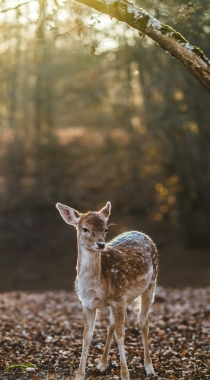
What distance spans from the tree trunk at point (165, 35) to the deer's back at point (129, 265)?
7.52 feet

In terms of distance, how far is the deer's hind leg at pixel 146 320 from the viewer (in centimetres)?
665

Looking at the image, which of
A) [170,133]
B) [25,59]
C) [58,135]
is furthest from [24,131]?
[170,133]

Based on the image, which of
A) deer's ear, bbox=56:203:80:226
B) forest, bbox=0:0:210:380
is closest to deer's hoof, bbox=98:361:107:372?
forest, bbox=0:0:210:380

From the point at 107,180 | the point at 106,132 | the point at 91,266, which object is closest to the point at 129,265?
the point at 91,266

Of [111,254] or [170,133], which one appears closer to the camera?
[111,254]

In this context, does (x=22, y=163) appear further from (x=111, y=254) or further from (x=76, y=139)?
(x=111, y=254)

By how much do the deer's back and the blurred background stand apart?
5375mm

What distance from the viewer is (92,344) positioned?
8.28 meters

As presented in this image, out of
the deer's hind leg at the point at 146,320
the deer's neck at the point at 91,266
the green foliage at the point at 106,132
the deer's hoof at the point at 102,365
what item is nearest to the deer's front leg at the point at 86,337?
the deer's neck at the point at 91,266

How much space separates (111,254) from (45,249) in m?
16.7

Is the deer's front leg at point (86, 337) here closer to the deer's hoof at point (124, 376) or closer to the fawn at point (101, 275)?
the fawn at point (101, 275)

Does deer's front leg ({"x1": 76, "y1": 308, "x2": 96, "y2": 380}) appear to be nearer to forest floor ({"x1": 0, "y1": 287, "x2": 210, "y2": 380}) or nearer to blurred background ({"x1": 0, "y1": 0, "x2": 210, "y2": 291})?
forest floor ({"x1": 0, "y1": 287, "x2": 210, "y2": 380})

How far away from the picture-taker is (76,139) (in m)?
31.4

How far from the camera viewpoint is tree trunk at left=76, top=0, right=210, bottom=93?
232 inches
